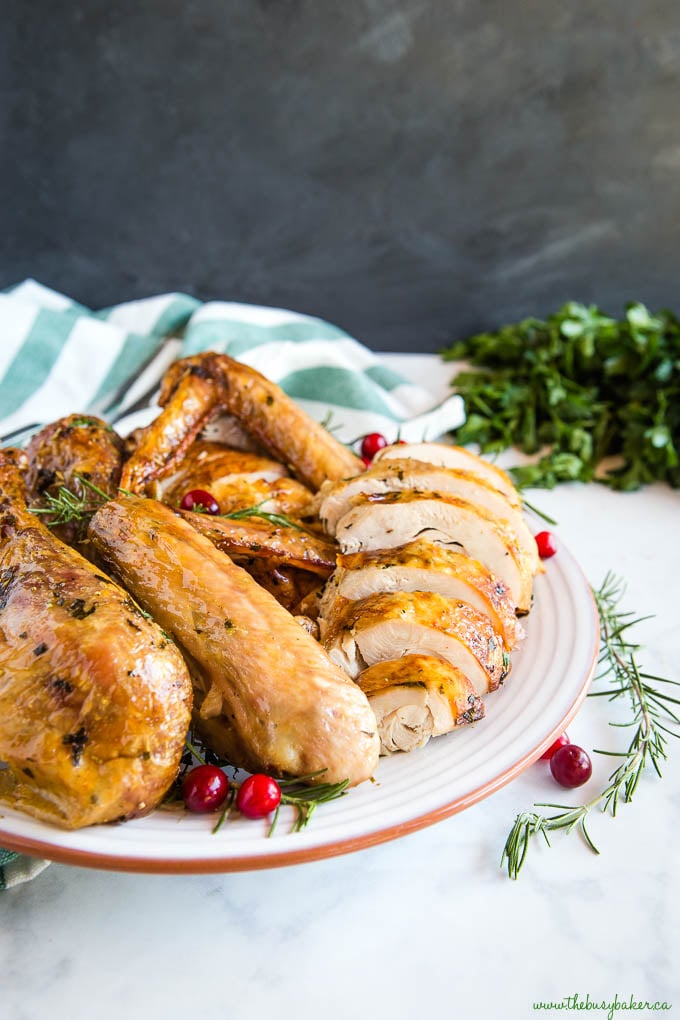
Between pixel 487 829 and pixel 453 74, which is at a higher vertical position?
pixel 453 74

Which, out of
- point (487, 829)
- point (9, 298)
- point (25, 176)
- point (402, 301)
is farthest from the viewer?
point (402, 301)

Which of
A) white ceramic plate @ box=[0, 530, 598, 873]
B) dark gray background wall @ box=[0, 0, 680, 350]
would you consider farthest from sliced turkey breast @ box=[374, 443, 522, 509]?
dark gray background wall @ box=[0, 0, 680, 350]

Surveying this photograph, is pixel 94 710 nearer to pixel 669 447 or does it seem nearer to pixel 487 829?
pixel 487 829

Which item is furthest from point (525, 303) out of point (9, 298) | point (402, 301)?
point (9, 298)

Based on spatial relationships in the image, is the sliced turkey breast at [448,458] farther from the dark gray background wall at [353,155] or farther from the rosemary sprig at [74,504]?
the dark gray background wall at [353,155]

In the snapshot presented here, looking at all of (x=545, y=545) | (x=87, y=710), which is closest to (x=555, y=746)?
(x=545, y=545)

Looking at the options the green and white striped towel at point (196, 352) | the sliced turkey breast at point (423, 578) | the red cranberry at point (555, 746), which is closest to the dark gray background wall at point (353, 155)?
the green and white striped towel at point (196, 352)

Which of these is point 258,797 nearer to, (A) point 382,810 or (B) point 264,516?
(A) point 382,810
